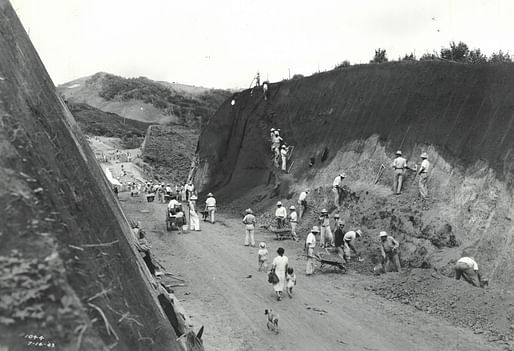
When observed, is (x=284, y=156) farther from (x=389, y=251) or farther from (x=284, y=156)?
(x=389, y=251)

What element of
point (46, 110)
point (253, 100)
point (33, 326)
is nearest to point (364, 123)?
point (253, 100)

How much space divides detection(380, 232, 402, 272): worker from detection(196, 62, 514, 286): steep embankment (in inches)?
27.5

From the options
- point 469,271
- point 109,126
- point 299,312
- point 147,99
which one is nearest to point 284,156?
point 469,271

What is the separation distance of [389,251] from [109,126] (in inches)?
3111

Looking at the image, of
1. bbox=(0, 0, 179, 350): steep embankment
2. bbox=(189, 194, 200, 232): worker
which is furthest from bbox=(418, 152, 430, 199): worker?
bbox=(0, 0, 179, 350): steep embankment

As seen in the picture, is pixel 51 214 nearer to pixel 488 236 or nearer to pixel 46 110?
pixel 46 110

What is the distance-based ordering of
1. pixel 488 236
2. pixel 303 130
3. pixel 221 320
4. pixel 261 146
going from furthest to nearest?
pixel 261 146 → pixel 303 130 → pixel 488 236 → pixel 221 320

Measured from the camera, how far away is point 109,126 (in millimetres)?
87562

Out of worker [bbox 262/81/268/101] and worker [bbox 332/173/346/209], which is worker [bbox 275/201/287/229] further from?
worker [bbox 262/81/268/101]

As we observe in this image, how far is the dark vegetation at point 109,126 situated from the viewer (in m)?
82.4

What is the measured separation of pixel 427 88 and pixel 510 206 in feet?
27.3

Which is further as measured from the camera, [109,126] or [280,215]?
[109,126]

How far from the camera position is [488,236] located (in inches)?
559

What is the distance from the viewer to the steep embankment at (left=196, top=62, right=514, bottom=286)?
15.1 meters
